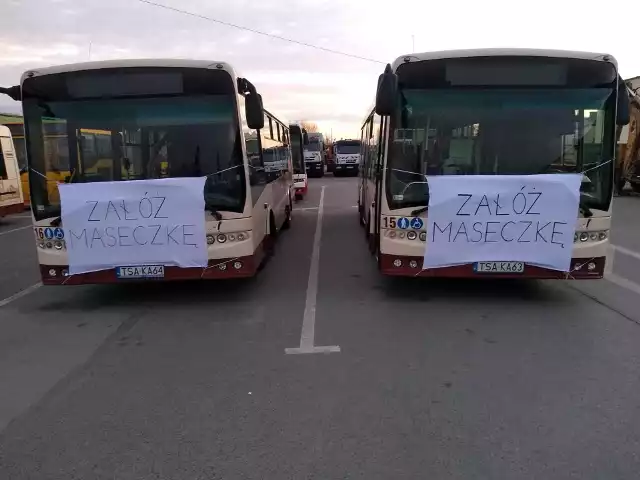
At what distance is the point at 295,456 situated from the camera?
11.3 feet

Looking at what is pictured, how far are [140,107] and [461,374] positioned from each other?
14.6 ft

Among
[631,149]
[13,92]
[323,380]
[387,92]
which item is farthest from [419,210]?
[631,149]

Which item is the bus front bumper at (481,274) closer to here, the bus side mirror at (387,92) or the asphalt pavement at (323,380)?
the asphalt pavement at (323,380)

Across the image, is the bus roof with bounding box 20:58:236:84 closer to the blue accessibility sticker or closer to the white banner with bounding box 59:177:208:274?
the white banner with bounding box 59:177:208:274

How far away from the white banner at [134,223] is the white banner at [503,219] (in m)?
2.68

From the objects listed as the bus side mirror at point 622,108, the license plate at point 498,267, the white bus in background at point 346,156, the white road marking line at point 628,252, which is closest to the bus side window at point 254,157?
the license plate at point 498,267

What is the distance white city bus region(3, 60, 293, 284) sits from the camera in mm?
6418

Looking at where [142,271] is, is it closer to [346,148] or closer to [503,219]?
[503,219]

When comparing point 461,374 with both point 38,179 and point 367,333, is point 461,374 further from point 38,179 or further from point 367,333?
point 38,179

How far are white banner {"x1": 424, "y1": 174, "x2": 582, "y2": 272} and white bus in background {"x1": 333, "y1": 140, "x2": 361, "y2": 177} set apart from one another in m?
29.9

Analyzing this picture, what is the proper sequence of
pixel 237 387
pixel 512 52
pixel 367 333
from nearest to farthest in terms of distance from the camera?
1. pixel 237 387
2. pixel 367 333
3. pixel 512 52

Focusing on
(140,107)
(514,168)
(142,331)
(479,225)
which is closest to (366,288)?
(479,225)

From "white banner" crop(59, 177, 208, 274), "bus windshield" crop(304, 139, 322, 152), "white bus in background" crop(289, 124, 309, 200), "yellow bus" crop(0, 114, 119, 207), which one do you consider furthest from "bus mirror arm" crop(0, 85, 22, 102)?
"bus windshield" crop(304, 139, 322, 152)

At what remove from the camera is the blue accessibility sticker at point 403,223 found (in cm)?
657
